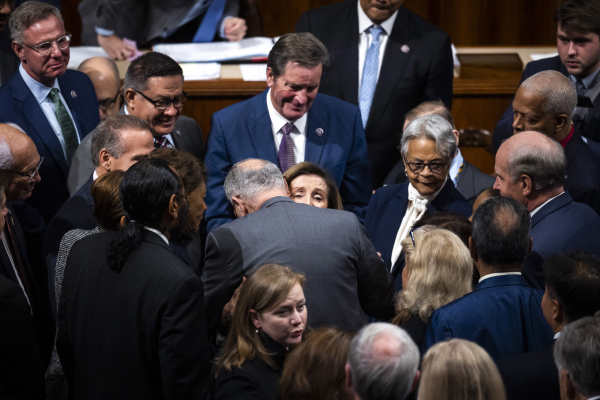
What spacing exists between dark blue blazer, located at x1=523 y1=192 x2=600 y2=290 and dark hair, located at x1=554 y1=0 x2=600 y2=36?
1.40m

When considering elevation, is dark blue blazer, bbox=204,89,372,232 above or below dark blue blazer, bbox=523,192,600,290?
above

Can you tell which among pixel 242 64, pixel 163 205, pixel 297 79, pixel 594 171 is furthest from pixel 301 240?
pixel 242 64

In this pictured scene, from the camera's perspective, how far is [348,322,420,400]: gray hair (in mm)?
1639

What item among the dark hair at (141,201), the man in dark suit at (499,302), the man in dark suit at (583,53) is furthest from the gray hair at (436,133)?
the dark hair at (141,201)

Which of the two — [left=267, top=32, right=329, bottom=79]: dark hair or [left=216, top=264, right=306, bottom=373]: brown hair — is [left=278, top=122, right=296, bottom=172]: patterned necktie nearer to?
[left=267, top=32, right=329, bottom=79]: dark hair

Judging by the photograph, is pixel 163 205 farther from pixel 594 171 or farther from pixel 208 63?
pixel 208 63

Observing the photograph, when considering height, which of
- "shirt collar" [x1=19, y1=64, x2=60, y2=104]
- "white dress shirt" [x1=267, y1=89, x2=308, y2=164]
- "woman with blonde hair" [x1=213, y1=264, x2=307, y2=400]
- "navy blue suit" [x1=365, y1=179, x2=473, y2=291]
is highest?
"shirt collar" [x1=19, y1=64, x2=60, y2=104]

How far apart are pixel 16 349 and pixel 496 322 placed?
1575 millimetres

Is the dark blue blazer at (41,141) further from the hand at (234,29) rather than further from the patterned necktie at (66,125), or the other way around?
the hand at (234,29)

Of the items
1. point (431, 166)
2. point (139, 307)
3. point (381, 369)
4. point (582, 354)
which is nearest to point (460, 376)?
point (381, 369)

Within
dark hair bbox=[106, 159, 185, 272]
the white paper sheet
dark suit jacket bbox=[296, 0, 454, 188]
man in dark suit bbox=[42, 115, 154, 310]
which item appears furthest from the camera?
the white paper sheet

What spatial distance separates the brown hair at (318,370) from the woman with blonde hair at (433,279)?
64cm

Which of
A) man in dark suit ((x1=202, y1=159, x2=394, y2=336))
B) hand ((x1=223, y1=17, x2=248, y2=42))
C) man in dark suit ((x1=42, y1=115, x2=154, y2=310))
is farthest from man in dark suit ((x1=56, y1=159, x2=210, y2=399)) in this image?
hand ((x1=223, y1=17, x2=248, y2=42))

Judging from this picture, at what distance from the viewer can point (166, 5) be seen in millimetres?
5590
